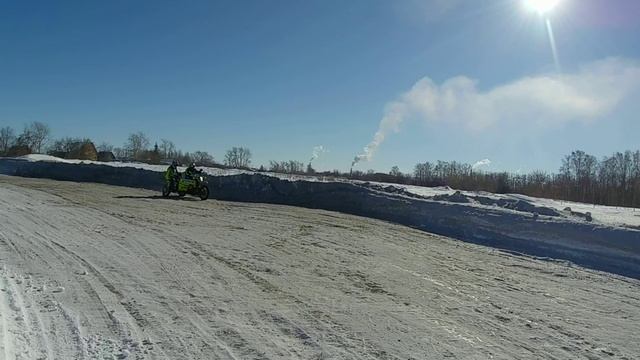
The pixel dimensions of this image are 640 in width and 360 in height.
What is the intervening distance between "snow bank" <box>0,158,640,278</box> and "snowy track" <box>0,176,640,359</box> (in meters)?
1.74

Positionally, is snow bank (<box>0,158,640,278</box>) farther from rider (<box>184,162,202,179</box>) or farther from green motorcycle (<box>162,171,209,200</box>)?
rider (<box>184,162,202,179</box>)

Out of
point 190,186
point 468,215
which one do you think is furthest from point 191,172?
point 468,215

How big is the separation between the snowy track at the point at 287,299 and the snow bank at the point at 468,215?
1737 mm

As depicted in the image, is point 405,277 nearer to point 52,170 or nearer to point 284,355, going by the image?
point 284,355

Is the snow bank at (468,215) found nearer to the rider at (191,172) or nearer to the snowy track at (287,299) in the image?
the snowy track at (287,299)

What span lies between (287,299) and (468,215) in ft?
38.6

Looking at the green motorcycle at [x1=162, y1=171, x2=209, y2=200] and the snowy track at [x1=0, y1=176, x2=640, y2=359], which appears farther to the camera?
the green motorcycle at [x1=162, y1=171, x2=209, y2=200]

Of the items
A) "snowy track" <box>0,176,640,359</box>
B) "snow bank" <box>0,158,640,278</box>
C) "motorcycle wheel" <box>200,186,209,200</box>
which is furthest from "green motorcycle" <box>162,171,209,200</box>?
"snowy track" <box>0,176,640,359</box>

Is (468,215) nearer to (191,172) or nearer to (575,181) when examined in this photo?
(191,172)

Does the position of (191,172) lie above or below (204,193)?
above

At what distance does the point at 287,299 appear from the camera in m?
7.77

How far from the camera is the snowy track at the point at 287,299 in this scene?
19.4 ft

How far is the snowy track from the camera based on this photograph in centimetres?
593

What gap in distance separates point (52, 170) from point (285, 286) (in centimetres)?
4223
